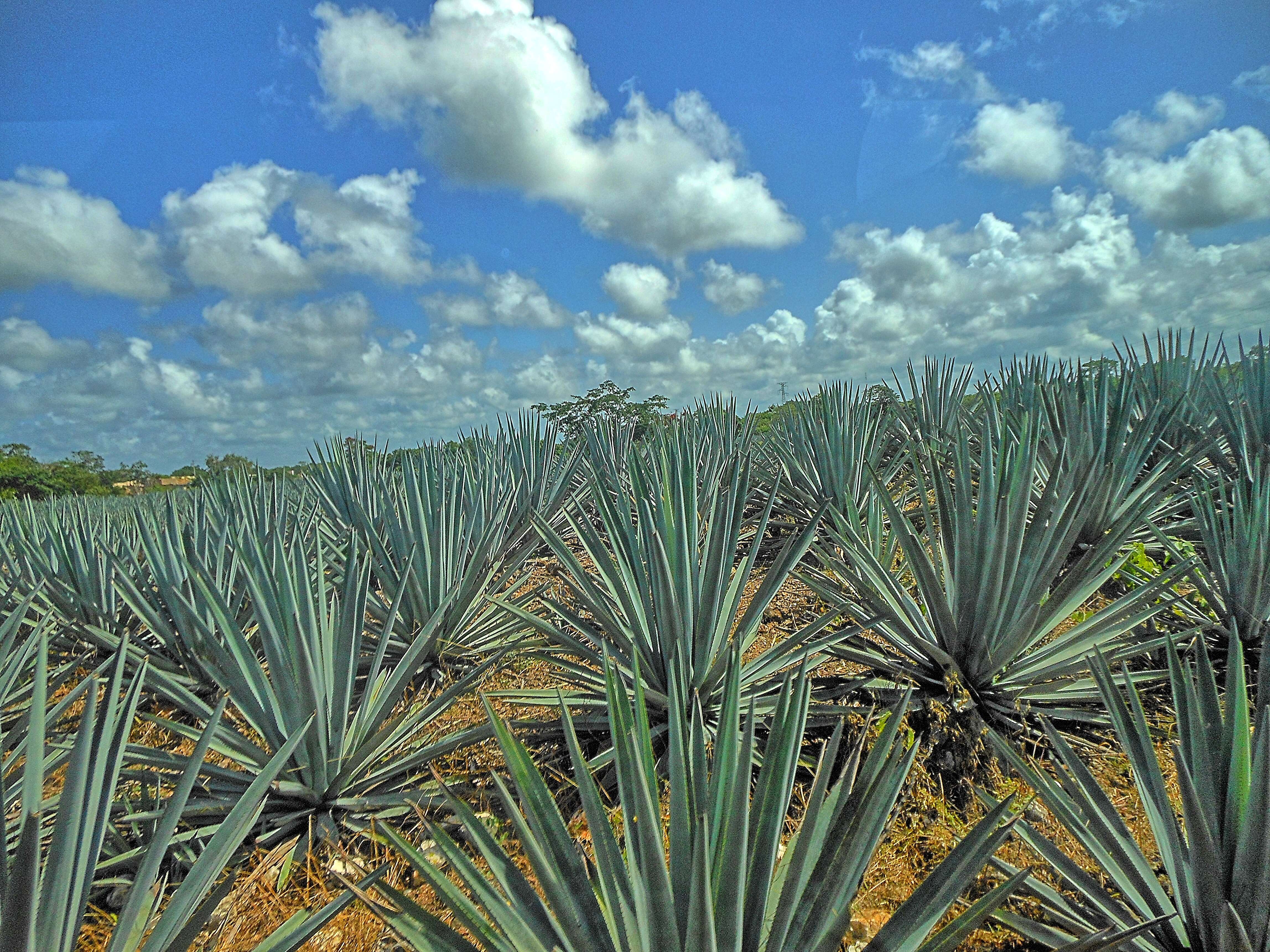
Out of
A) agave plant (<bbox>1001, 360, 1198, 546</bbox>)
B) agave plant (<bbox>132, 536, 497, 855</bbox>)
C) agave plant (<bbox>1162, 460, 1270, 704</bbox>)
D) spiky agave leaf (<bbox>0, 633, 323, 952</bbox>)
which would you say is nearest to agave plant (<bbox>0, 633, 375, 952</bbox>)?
spiky agave leaf (<bbox>0, 633, 323, 952</bbox>)

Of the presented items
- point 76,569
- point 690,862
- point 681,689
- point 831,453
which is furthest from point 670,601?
point 76,569

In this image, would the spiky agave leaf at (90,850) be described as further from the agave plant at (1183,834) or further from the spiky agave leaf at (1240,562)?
the spiky agave leaf at (1240,562)

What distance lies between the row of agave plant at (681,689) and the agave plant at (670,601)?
2 centimetres

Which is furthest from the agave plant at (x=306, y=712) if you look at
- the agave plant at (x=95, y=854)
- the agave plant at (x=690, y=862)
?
the agave plant at (x=690, y=862)

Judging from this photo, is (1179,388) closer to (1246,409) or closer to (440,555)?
(1246,409)

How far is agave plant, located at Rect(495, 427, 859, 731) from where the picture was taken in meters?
2.08

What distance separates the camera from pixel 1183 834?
1495 mm

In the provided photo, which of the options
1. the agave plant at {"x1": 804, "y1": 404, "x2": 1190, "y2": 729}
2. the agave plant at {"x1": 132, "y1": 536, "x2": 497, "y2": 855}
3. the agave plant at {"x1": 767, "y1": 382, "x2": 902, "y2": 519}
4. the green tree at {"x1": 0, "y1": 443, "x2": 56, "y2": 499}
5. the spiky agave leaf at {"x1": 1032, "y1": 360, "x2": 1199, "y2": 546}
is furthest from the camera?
the green tree at {"x1": 0, "y1": 443, "x2": 56, "y2": 499}

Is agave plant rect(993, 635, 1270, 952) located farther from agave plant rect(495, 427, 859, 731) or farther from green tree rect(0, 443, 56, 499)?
green tree rect(0, 443, 56, 499)

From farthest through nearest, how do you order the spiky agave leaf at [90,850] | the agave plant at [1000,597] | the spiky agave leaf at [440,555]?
the spiky agave leaf at [440,555]
the agave plant at [1000,597]
the spiky agave leaf at [90,850]

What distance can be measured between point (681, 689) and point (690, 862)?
0.87 metres

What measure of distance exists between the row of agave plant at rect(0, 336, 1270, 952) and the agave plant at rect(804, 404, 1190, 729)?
0.01 meters

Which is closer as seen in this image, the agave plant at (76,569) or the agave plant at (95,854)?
the agave plant at (95,854)

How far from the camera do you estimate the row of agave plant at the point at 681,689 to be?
102cm
